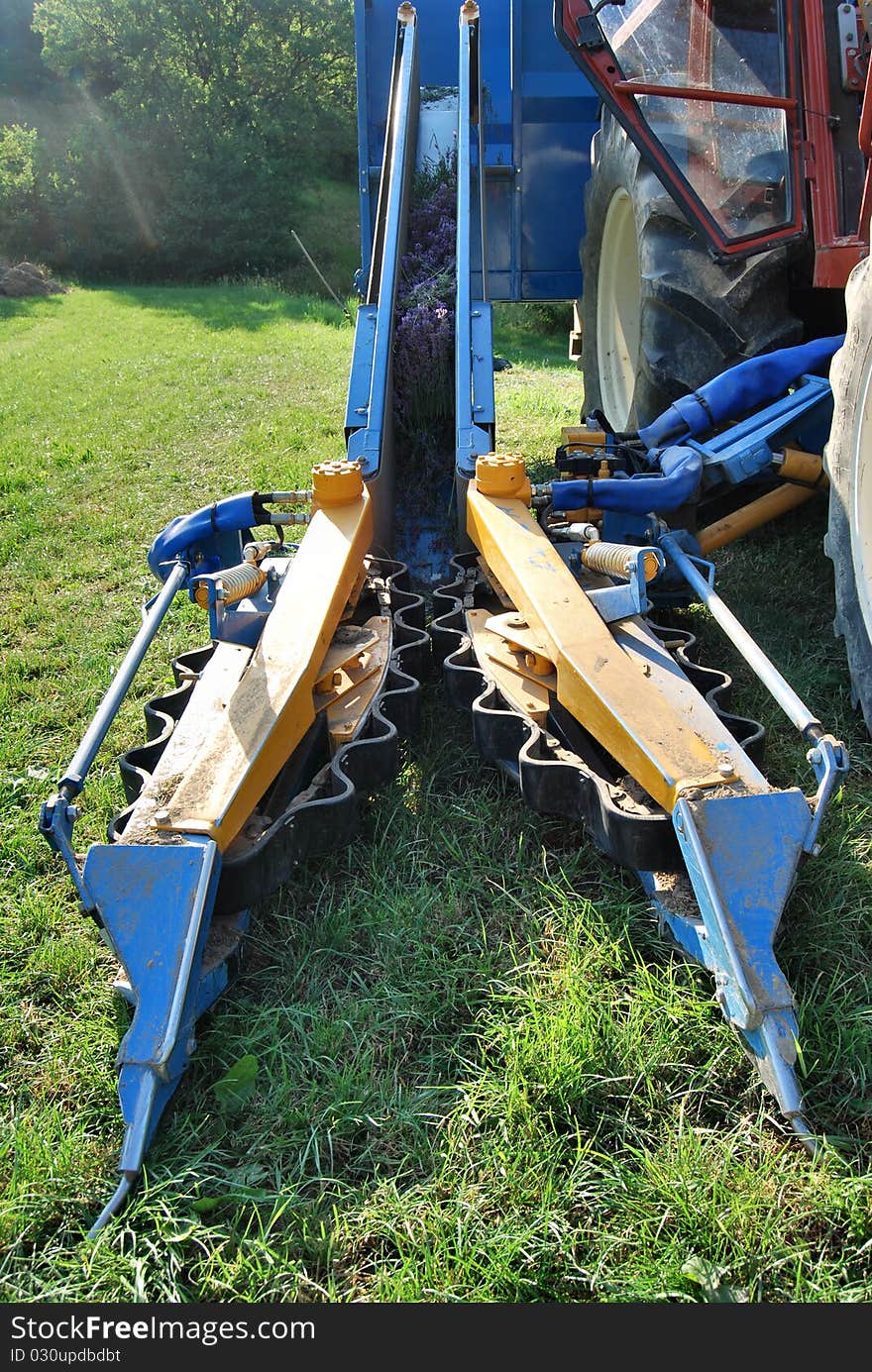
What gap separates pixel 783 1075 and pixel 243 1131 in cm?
97

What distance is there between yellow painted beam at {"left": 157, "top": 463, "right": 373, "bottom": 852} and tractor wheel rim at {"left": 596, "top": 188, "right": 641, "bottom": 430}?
7.84 ft

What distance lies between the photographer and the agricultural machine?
2010 mm

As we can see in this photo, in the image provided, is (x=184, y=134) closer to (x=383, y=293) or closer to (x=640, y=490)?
(x=383, y=293)

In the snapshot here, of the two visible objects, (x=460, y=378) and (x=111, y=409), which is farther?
(x=111, y=409)

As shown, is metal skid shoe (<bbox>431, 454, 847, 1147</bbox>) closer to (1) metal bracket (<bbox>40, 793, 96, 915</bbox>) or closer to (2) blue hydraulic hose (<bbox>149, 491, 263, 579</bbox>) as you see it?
(2) blue hydraulic hose (<bbox>149, 491, 263, 579</bbox>)

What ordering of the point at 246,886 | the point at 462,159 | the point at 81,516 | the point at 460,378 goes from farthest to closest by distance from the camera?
the point at 81,516, the point at 462,159, the point at 460,378, the point at 246,886

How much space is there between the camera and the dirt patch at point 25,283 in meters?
18.2

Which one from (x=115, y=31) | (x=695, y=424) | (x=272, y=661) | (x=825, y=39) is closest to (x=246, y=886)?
(x=272, y=661)

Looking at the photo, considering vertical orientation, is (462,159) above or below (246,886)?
above

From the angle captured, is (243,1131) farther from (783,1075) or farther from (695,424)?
(695,424)

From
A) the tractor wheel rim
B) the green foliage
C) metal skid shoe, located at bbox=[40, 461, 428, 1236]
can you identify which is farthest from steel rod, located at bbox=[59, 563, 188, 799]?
the green foliage

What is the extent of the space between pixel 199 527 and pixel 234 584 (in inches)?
20.3

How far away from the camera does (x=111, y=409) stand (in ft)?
28.1

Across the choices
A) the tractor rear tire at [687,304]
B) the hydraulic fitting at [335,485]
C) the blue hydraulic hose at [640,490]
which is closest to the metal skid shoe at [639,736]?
the blue hydraulic hose at [640,490]
